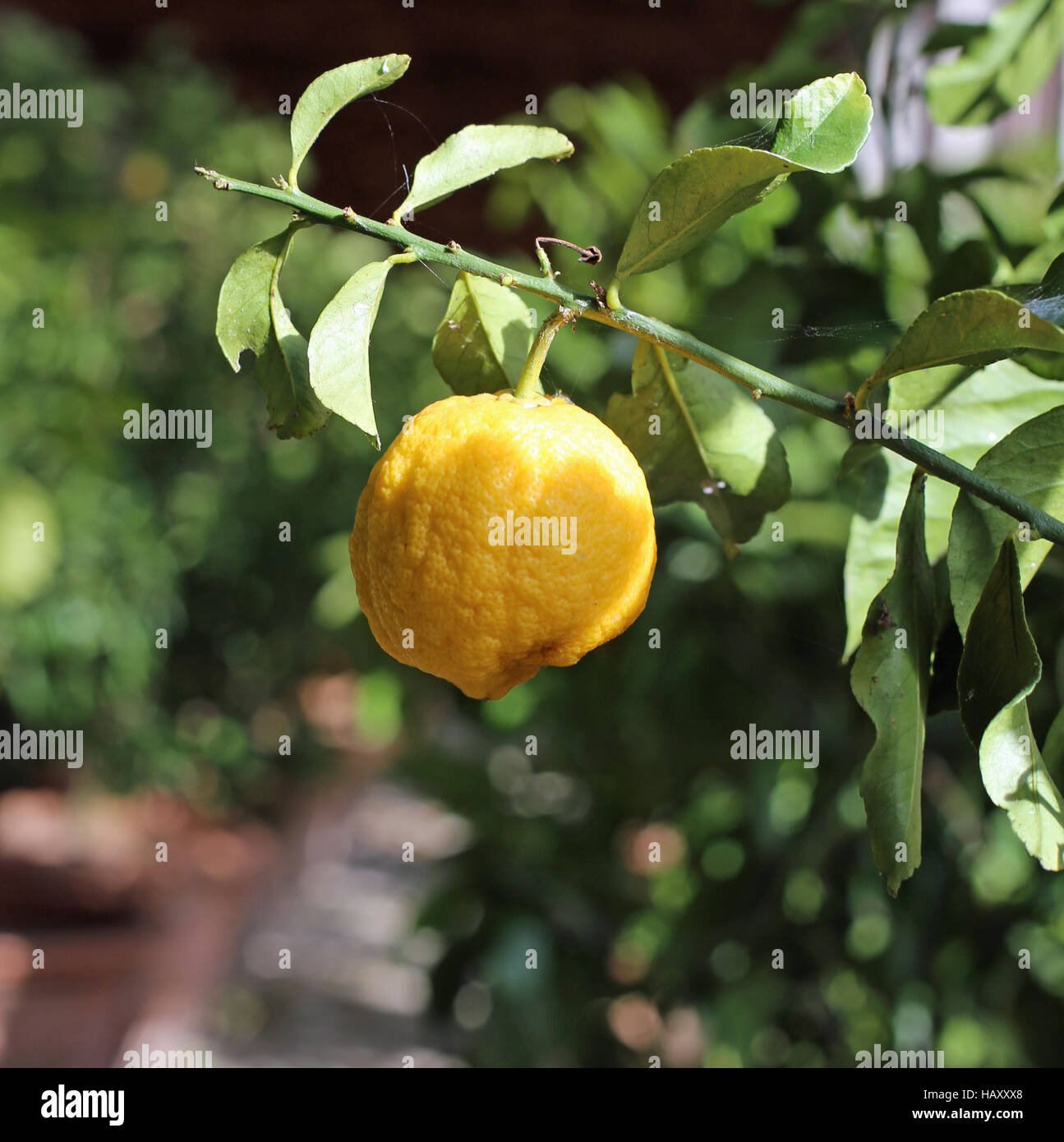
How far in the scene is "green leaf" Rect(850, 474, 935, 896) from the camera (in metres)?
0.38

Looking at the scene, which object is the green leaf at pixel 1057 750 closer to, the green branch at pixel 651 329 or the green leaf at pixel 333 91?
the green branch at pixel 651 329

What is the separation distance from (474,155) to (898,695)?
0.27m

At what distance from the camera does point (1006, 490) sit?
40cm

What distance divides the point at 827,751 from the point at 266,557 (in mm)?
1262

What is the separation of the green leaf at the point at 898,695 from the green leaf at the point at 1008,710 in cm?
2

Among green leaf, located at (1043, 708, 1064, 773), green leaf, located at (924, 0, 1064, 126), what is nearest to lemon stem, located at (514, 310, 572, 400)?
green leaf, located at (1043, 708, 1064, 773)

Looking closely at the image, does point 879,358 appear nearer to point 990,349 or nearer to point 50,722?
point 990,349

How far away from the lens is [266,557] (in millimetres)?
1888
